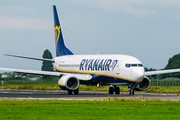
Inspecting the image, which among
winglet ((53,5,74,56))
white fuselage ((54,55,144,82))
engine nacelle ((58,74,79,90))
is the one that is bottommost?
engine nacelle ((58,74,79,90))

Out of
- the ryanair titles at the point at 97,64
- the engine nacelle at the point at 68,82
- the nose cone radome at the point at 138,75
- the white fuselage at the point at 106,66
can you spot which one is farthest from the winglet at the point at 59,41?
the nose cone radome at the point at 138,75

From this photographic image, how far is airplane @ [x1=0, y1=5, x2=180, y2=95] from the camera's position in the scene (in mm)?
35562

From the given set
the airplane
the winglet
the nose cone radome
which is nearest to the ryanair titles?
the airplane

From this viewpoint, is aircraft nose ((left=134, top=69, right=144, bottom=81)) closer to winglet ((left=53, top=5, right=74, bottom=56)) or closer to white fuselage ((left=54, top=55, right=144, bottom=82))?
white fuselage ((left=54, top=55, right=144, bottom=82))

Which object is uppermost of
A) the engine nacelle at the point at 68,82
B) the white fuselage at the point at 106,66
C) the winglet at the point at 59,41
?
the winglet at the point at 59,41

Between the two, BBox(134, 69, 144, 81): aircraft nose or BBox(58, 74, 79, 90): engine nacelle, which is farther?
BBox(58, 74, 79, 90): engine nacelle

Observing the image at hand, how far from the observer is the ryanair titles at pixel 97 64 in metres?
38.2

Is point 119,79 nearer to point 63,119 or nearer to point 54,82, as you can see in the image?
point 54,82

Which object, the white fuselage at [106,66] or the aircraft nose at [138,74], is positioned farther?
the white fuselage at [106,66]

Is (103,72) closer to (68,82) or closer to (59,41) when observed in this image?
(68,82)

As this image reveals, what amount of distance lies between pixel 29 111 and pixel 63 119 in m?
3.49

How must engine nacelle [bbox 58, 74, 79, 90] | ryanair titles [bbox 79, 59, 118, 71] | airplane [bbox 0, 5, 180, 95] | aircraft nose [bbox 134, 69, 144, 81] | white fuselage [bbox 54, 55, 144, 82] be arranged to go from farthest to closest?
ryanair titles [bbox 79, 59, 118, 71] → engine nacelle [bbox 58, 74, 79, 90] → airplane [bbox 0, 5, 180, 95] → white fuselage [bbox 54, 55, 144, 82] → aircraft nose [bbox 134, 69, 144, 81]

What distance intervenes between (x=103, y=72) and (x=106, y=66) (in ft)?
2.44

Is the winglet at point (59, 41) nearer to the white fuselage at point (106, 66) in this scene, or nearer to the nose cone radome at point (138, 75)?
the white fuselage at point (106, 66)
